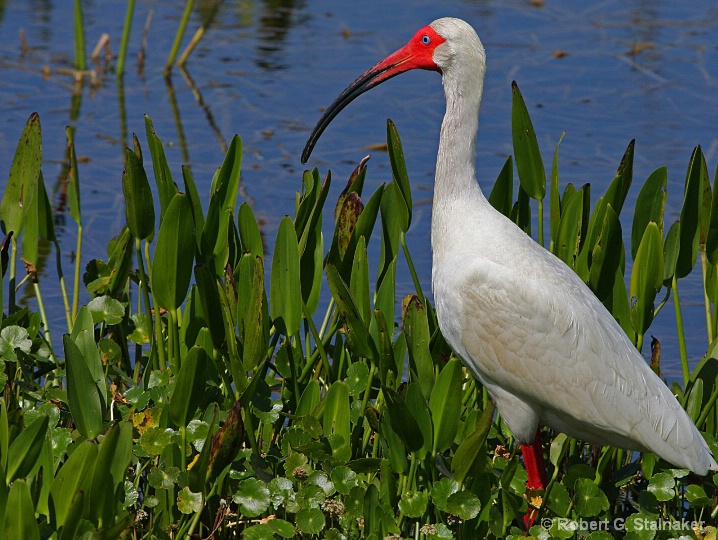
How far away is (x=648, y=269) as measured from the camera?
3.63 meters

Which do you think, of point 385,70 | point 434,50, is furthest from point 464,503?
point 385,70

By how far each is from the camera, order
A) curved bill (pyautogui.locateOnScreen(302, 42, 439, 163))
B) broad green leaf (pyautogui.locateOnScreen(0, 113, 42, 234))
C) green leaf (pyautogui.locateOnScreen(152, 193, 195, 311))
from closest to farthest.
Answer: green leaf (pyautogui.locateOnScreen(152, 193, 195, 311))
broad green leaf (pyautogui.locateOnScreen(0, 113, 42, 234))
curved bill (pyautogui.locateOnScreen(302, 42, 439, 163))

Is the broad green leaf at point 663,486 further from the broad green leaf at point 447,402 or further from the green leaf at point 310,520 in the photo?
the green leaf at point 310,520

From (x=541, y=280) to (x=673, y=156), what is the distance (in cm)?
369

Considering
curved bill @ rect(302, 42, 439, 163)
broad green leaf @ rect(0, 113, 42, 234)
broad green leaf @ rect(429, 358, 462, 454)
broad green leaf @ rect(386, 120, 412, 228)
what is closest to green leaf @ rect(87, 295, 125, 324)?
broad green leaf @ rect(0, 113, 42, 234)

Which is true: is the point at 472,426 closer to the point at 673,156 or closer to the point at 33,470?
the point at 33,470

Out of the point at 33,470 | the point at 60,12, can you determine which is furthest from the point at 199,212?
the point at 60,12

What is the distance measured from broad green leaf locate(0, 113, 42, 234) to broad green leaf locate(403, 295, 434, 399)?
1.39 m

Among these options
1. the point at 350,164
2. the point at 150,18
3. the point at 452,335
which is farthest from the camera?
the point at 150,18

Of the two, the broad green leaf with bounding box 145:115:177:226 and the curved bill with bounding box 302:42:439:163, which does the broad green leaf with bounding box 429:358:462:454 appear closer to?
the broad green leaf with bounding box 145:115:177:226

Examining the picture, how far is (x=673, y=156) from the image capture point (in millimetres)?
6992

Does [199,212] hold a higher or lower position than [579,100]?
higher

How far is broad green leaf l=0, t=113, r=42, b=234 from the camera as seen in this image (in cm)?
389

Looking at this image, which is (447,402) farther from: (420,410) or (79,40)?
(79,40)
